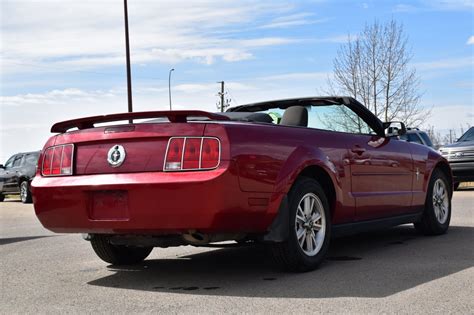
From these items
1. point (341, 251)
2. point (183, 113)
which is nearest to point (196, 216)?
point (183, 113)

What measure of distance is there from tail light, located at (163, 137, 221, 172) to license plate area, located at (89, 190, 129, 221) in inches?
16.0

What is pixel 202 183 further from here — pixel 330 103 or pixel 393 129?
pixel 393 129

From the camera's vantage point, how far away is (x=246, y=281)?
5285 millimetres

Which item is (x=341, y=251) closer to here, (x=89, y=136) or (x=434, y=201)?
(x=434, y=201)

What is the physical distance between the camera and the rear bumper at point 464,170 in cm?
1636

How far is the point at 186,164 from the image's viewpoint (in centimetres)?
490

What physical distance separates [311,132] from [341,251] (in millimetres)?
1521

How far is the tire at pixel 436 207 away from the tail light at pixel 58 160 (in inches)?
166

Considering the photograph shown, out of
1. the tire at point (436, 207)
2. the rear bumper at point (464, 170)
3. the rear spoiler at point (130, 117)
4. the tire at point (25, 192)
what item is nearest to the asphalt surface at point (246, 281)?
the tire at point (436, 207)

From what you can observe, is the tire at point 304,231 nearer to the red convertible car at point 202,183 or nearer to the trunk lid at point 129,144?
the red convertible car at point 202,183

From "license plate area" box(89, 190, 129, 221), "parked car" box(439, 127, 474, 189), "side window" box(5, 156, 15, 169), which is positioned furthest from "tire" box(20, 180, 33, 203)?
"license plate area" box(89, 190, 129, 221)

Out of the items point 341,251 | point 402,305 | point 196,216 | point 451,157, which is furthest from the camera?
point 451,157

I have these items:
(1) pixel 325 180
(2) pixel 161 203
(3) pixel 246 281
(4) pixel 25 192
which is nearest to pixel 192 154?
(2) pixel 161 203

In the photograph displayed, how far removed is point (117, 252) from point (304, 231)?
1.77m
